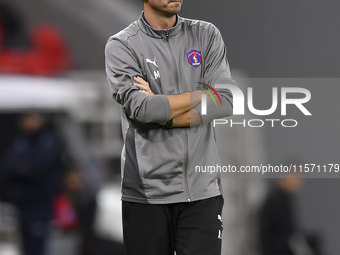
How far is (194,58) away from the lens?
198 centimetres

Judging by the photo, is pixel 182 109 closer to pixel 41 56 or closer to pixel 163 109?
pixel 163 109

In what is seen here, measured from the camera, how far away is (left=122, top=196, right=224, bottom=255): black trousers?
1902 mm

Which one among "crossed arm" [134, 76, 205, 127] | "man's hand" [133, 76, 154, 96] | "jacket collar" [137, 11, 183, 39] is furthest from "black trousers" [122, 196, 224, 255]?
"jacket collar" [137, 11, 183, 39]

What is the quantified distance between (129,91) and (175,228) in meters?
0.61

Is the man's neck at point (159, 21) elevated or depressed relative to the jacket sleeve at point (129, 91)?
elevated

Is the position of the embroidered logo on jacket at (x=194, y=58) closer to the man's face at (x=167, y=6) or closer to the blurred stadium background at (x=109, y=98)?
the man's face at (x=167, y=6)

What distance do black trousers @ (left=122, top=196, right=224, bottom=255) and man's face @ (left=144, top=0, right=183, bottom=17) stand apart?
822 millimetres

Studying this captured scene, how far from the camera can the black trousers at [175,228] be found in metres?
1.90

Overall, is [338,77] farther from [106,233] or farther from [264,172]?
[106,233]

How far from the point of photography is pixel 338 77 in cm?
310

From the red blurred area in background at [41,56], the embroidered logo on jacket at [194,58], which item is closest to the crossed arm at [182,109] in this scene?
the embroidered logo on jacket at [194,58]

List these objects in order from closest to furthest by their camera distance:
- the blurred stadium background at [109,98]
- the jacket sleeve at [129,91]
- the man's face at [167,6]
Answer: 1. the jacket sleeve at [129,91]
2. the man's face at [167,6]
3. the blurred stadium background at [109,98]

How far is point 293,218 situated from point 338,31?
1.30 m

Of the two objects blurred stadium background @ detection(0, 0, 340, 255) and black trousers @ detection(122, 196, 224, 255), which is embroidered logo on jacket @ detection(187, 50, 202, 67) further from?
blurred stadium background @ detection(0, 0, 340, 255)
